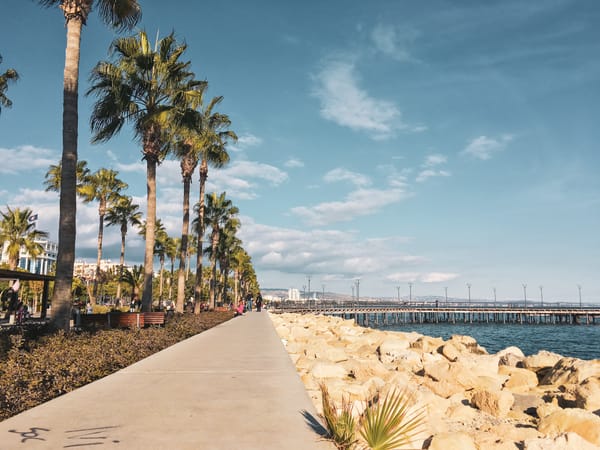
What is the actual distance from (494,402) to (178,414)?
6058 millimetres

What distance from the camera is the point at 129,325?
53.6 feet

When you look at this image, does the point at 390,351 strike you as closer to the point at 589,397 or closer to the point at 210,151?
the point at 589,397

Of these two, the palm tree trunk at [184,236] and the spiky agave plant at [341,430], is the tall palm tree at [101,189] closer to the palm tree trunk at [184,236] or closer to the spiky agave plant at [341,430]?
the palm tree trunk at [184,236]

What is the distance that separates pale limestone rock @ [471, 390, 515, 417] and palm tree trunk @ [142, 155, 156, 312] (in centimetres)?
1330

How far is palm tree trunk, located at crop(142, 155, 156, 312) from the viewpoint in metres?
18.1

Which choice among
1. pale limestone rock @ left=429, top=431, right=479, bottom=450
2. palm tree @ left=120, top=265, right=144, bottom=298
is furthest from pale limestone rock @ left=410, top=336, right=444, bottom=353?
palm tree @ left=120, top=265, right=144, bottom=298

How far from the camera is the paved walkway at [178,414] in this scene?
4.26 m

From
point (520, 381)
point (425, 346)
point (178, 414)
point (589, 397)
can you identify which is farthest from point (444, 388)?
point (425, 346)

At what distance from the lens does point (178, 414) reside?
525 cm

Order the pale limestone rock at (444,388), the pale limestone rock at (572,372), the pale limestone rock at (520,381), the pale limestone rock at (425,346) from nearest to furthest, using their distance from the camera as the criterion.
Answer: the pale limestone rock at (444,388) < the pale limestone rock at (572,372) < the pale limestone rock at (520,381) < the pale limestone rock at (425,346)

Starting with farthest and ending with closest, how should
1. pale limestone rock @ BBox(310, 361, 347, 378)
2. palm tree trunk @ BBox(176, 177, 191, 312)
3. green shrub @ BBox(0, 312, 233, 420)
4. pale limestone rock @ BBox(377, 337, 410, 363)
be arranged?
palm tree trunk @ BBox(176, 177, 191, 312) → pale limestone rock @ BBox(377, 337, 410, 363) → pale limestone rock @ BBox(310, 361, 347, 378) → green shrub @ BBox(0, 312, 233, 420)

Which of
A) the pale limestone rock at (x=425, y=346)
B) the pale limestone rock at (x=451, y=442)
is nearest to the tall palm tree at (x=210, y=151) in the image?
the pale limestone rock at (x=425, y=346)

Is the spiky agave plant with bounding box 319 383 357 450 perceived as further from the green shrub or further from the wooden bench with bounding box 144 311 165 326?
the wooden bench with bounding box 144 311 165 326

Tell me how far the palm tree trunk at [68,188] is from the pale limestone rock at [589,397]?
10938 millimetres
